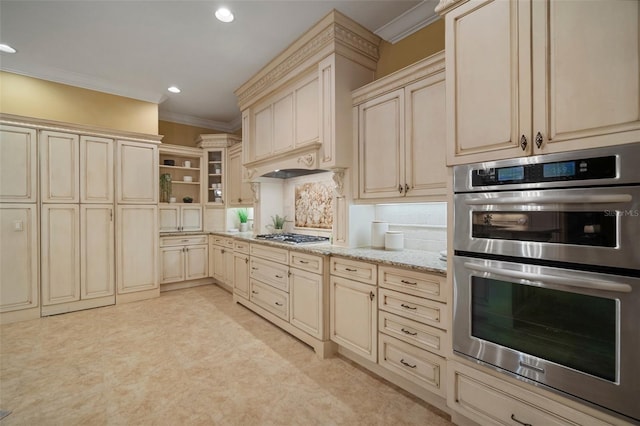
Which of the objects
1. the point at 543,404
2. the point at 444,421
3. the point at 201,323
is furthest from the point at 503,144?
the point at 201,323

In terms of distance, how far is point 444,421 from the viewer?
1.77m

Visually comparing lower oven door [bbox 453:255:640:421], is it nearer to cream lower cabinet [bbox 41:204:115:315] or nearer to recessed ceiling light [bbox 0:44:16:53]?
cream lower cabinet [bbox 41:204:115:315]

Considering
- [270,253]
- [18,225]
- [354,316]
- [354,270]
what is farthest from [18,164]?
[354,316]

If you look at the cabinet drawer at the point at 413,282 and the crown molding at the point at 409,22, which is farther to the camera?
the crown molding at the point at 409,22

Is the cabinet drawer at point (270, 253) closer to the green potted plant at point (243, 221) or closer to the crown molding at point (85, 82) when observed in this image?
the green potted plant at point (243, 221)

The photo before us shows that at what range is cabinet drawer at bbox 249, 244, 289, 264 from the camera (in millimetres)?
3060

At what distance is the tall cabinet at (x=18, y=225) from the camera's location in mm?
3385

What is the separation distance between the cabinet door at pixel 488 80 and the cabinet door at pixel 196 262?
4551mm

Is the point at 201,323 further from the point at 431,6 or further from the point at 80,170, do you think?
the point at 431,6

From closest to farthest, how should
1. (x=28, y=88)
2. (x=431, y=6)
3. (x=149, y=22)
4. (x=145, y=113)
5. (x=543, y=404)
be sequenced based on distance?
(x=543, y=404) → (x=431, y=6) → (x=149, y=22) → (x=28, y=88) → (x=145, y=113)

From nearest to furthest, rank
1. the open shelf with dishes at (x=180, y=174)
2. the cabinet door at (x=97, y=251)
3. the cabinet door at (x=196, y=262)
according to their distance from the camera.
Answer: the cabinet door at (x=97, y=251) < the cabinet door at (x=196, y=262) < the open shelf with dishes at (x=180, y=174)

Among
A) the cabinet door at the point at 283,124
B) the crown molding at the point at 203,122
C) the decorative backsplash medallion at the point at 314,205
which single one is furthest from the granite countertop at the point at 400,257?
the crown molding at the point at 203,122

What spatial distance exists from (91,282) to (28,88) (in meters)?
2.63

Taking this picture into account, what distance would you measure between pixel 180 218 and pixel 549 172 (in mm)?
5247
